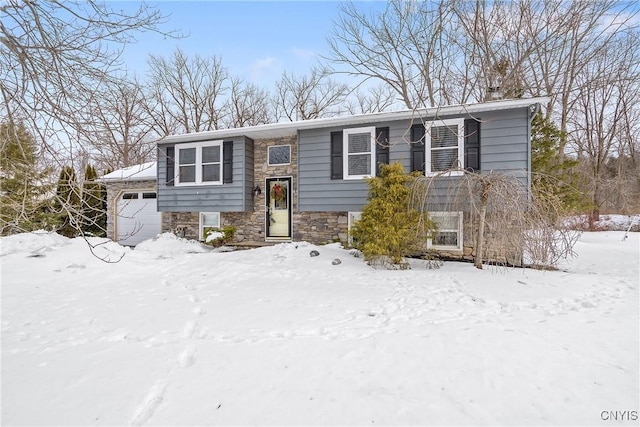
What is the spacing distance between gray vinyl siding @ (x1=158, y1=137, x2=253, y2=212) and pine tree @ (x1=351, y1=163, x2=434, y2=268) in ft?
14.2

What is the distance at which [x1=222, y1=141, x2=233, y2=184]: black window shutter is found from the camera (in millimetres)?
9547

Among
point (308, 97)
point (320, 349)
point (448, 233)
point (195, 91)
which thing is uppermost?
point (195, 91)

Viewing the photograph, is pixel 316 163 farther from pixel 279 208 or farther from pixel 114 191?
pixel 114 191

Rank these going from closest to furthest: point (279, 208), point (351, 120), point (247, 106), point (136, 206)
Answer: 1. point (351, 120)
2. point (279, 208)
3. point (136, 206)
4. point (247, 106)

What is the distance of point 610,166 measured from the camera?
17062 mm

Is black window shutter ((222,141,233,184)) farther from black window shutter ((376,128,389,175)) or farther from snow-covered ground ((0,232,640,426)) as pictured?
black window shutter ((376,128,389,175))

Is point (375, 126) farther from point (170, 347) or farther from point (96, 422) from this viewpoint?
point (96, 422)

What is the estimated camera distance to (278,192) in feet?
31.6

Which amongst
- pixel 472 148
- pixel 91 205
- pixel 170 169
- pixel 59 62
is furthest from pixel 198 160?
pixel 472 148

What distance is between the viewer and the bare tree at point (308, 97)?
20031 mm

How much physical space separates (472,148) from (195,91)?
1886 centimetres

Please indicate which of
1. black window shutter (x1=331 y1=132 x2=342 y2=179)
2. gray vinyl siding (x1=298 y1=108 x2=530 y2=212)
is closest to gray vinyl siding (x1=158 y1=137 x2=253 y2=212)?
gray vinyl siding (x1=298 y1=108 x2=530 y2=212)

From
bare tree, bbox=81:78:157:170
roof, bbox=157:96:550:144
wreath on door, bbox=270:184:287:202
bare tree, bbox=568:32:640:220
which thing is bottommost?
wreath on door, bbox=270:184:287:202

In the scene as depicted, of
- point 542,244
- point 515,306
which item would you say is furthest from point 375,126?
point 515,306
